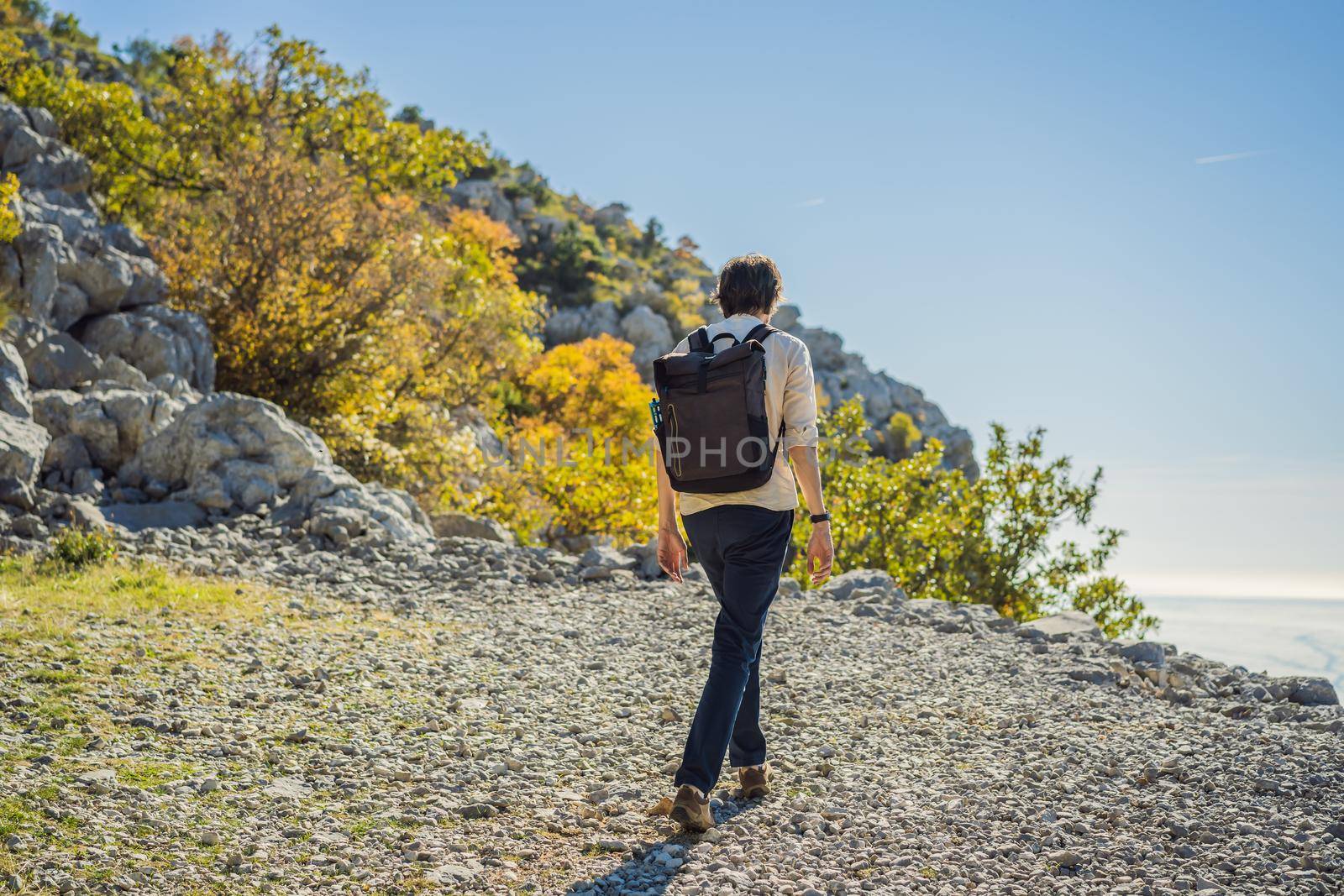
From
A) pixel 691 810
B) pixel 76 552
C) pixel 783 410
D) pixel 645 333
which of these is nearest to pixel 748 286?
pixel 783 410

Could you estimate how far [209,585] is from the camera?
9328mm

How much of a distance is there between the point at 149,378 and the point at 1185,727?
1380cm

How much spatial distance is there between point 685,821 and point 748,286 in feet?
8.59

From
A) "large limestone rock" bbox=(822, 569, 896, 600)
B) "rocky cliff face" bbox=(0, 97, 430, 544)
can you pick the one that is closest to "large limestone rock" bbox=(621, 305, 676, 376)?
"rocky cliff face" bbox=(0, 97, 430, 544)

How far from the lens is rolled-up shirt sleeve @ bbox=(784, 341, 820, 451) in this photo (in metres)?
4.63

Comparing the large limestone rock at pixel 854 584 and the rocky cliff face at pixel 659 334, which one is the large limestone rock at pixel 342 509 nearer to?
the large limestone rock at pixel 854 584

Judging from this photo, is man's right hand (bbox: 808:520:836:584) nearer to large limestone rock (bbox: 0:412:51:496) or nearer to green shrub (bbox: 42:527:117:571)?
green shrub (bbox: 42:527:117:571)

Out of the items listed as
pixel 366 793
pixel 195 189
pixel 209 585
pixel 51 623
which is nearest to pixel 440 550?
pixel 209 585

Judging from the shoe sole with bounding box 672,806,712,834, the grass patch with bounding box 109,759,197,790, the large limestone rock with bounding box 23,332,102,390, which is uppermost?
the large limestone rock with bounding box 23,332,102,390

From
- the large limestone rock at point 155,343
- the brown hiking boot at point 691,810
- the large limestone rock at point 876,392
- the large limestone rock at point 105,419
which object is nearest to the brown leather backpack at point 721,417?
the brown hiking boot at point 691,810

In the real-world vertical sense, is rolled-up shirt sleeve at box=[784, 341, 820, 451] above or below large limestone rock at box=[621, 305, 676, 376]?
below

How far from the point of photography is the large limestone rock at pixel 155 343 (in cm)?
1428

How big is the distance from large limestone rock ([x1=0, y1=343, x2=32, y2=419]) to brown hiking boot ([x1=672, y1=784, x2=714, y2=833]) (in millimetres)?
10039

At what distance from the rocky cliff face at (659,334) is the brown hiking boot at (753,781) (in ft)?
136
